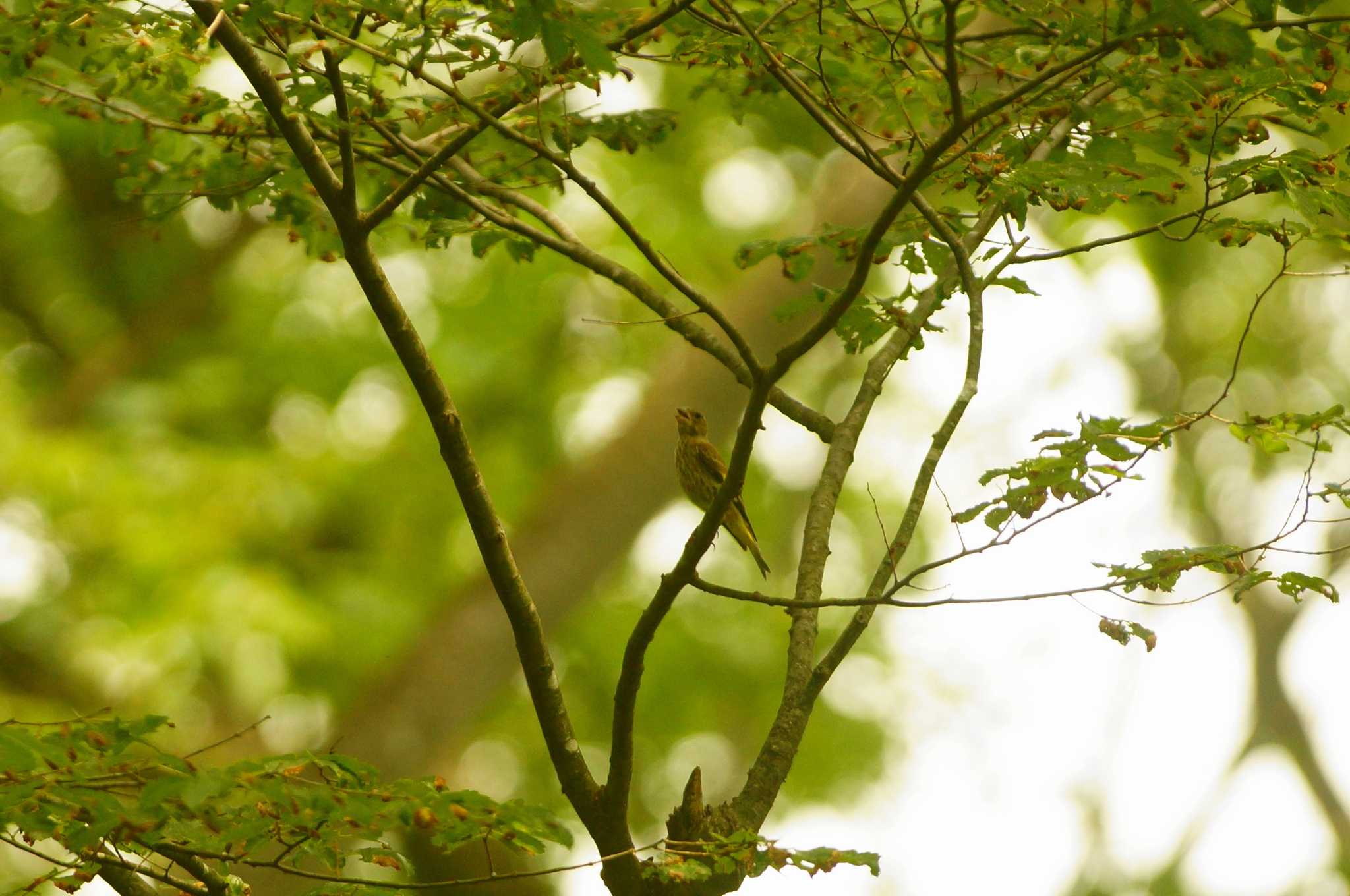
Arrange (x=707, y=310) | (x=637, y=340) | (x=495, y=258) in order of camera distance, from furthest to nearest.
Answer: (x=637, y=340) < (x=495, y=258) < (x=707, y=310)

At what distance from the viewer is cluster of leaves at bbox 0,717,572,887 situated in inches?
90.6

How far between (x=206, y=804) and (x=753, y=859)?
1063 mm

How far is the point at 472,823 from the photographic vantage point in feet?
8.10

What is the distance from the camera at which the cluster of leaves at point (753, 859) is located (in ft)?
8.26

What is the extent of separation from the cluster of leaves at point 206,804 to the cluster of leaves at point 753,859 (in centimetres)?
25

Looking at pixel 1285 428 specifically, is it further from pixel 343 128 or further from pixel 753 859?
pixel 343 128

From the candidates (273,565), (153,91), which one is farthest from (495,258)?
(153,91)

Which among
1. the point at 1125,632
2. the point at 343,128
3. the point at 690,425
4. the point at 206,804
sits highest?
the point at 690,425

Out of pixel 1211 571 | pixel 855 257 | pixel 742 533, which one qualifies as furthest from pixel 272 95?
pixel 742 533

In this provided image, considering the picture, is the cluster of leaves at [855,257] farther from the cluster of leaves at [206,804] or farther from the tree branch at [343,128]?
the cluster of leaves at [206,804]

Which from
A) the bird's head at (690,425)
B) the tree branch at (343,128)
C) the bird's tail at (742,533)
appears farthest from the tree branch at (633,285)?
the bird's head at (690,425)

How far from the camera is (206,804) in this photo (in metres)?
2.38

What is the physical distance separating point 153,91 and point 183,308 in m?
7.49

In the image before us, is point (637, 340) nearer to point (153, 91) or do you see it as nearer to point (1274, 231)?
point (153, 91)
